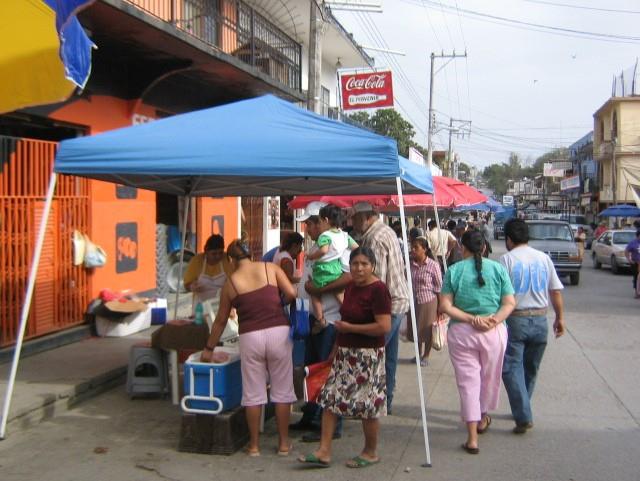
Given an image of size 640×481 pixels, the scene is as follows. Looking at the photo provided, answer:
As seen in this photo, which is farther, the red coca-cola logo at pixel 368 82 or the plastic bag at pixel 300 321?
the red coca-cola logo at pixel 368 82

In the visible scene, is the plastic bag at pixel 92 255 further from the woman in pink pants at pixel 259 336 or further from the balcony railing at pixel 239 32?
the woman in pink pants at pixel 259 336

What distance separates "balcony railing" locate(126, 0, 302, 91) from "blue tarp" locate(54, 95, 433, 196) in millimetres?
4959

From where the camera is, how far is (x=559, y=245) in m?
20.6

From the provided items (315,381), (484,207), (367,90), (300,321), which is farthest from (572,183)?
(315,381)

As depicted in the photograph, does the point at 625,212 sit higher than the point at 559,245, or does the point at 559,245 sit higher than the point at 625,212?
the point at 625,212

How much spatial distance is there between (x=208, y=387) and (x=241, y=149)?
1988 millimetres

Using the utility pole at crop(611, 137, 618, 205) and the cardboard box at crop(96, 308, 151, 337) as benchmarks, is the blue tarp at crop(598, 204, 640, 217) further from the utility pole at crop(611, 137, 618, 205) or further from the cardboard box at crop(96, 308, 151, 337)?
the cardboard box at crop(96, 308, 151, 337)

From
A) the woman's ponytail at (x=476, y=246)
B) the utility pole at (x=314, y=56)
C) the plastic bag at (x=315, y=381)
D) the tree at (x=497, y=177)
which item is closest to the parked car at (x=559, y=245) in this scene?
the utility pole at (x=314, y=56)

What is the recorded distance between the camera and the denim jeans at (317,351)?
5.90 metres

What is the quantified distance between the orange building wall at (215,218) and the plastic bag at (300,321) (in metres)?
9.07

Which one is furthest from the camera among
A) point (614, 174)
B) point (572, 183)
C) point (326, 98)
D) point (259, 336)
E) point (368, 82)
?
point (572, 183)

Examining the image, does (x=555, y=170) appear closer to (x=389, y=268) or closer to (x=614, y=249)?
(x=614, y=249)

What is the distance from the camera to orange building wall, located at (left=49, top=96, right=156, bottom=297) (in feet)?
33.8

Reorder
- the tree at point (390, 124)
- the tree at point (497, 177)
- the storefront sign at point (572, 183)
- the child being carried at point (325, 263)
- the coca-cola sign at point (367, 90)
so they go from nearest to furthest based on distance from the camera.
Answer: the child being carried at point (325, 263), the coca-cola sign at point (367, 90), the tree at point (390, 124), the storefront sign at point (572, 183), the tree at point (497, 177)
